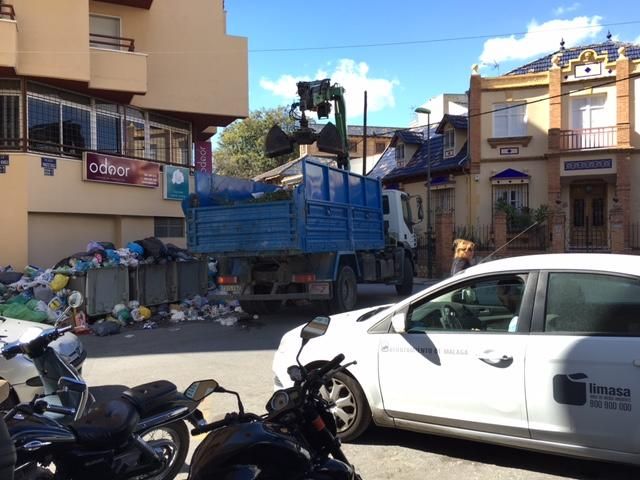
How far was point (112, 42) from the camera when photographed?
55.1ft

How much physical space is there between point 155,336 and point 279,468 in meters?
8.33

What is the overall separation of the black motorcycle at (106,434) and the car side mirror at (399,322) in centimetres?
156

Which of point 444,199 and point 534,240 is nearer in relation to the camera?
point 534,240

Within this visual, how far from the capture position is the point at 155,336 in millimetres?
10273

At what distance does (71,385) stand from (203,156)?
62.6 feet

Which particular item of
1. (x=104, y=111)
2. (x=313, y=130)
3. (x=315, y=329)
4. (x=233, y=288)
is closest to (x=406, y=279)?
(x=313, y=130)

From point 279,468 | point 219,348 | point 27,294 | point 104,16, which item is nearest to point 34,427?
point 279,468

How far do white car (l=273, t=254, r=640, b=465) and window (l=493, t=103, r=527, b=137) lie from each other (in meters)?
22.3

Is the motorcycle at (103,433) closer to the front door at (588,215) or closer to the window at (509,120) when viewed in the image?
the front door at (588,215)

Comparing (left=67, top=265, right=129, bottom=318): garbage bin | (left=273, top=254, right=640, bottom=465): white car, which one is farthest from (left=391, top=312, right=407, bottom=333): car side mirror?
(left=67, top=265, right=129, bottom=318): garbage bin

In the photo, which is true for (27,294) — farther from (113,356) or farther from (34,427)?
(34,427)

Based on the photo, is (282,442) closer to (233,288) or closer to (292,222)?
(292,222)

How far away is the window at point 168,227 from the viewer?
17766 mm

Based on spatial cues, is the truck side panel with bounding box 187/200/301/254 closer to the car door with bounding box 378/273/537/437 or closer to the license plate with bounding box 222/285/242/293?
the license plate with bounding box 222/285/242/293
